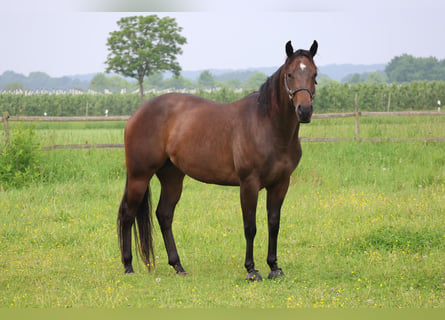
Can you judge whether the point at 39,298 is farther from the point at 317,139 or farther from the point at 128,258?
the point at 317,139

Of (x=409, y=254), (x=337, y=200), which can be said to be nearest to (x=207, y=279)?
(x=409, y=254)

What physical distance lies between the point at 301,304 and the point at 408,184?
693 centimetres

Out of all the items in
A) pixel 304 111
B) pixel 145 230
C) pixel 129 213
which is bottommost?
pixel 145 230

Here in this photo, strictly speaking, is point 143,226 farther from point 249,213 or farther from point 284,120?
point 284,120

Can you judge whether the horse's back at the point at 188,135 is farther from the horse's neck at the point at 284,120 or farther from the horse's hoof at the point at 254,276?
the horse's hoof at the point at 254,276

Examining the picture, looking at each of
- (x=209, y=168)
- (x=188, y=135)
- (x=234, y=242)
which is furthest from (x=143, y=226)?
(x=234, y=242)

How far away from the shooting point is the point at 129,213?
6.35m

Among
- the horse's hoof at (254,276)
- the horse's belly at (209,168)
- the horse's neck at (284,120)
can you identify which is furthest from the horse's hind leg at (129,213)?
the horse's neck at (284,120)

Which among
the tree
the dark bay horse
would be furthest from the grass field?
the tree

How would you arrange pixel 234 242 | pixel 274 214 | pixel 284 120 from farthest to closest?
pixel 234 242 → pixel 274 214 → pixel 284 120

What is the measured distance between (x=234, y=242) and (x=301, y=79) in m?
3.11

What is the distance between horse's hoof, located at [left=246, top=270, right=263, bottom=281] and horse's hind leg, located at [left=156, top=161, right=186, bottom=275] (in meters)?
0.94

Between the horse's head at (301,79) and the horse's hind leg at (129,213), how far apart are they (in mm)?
2176

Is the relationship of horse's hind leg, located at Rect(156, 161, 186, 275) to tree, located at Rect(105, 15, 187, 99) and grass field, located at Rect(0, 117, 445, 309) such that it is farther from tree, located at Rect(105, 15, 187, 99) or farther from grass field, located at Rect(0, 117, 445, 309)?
tree, located at Rect(105, 15, 187, 99)
